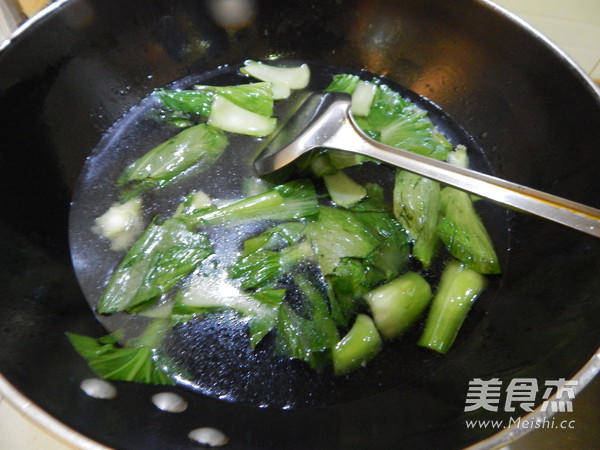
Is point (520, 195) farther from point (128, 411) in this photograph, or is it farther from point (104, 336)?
point (104, 336)

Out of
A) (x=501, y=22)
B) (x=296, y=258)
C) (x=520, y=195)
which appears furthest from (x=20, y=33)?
(x=501, y=22)

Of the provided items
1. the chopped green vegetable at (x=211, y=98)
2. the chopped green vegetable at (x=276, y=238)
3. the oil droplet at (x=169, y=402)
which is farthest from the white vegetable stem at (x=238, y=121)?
the oil droplet at (x=169, y=402)

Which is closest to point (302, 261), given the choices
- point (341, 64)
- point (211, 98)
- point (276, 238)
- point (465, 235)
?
point (276, 238)

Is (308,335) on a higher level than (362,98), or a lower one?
lower

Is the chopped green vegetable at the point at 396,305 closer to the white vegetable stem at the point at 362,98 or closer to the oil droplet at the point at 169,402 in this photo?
the oil droplet at the point at 169,402

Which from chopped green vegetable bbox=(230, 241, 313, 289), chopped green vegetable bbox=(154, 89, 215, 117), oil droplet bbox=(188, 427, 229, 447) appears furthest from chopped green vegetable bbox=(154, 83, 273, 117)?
oil droplet bbox=(188, 427, 229, 447)

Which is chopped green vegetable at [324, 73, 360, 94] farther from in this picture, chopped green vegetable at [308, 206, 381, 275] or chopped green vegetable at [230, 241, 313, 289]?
chopped green vegetable at [230, 241, 313, 289]

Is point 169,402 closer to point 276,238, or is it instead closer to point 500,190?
point 276,238
